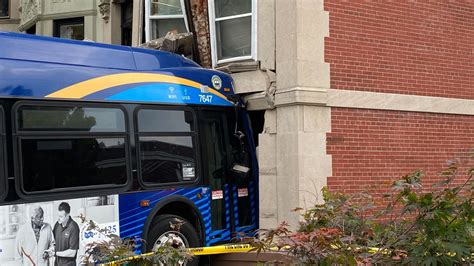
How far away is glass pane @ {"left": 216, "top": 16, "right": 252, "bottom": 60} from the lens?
1041 centimetres

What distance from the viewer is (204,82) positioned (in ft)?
30.2

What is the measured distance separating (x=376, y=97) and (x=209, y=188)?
309 cm

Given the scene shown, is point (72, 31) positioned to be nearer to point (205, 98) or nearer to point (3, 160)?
point (205, 98)

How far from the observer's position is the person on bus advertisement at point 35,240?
688 centimetres

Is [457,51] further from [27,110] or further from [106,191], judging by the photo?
[27,110]

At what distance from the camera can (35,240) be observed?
22.9 feet

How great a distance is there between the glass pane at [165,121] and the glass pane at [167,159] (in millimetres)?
128

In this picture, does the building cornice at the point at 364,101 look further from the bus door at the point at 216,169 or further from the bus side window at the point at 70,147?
the bus side window at the point at 70,147

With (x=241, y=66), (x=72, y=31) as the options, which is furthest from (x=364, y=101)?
(x=72, y=31)

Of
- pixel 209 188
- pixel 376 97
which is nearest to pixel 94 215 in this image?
pixel 209 188

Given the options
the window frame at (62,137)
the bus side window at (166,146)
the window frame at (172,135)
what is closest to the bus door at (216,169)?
the window frame at (172,135)

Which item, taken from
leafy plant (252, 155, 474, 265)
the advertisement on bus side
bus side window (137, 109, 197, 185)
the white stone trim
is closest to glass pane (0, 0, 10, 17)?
bus side window (137, 109, 197, 185)

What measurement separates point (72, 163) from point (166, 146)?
143 centimetres

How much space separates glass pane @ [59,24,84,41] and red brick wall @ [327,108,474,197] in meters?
10.2
